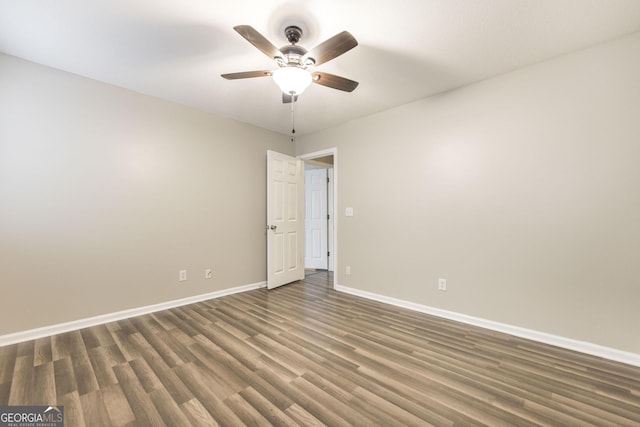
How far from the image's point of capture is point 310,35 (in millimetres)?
2055

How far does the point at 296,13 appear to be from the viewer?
6.02 feet

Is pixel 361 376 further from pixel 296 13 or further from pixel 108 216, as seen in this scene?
pixel 108 216

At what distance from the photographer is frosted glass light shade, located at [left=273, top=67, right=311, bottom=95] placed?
186 centimetres

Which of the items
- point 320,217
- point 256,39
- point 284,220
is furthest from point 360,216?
point 256,39

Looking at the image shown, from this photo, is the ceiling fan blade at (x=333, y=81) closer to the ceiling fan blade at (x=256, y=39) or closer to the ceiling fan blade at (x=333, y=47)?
the ceiling fan blade at (x=333, y=47)

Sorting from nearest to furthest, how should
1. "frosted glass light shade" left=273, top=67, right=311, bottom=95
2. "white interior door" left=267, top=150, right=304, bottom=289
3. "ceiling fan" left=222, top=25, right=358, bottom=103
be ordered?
"ceiling fan" left=222, top=25, right=358, bottom=103, "frosted glass light shade" left=273, top=67, right=311, bottom=95, "white interior door" left=267, top=150, right=304, bottom=289

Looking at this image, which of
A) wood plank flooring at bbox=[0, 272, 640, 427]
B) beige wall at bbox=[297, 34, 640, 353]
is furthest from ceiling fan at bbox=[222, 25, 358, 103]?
wood plank flooring at bbox=[0, 272, 640, 427]

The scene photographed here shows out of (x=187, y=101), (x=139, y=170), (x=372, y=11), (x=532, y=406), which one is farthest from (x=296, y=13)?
(x=532, y=406)

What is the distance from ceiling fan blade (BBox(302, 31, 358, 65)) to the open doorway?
11.2ft

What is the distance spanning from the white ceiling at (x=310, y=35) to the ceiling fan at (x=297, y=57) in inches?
6.9

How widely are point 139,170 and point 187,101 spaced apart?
1003 millimetres

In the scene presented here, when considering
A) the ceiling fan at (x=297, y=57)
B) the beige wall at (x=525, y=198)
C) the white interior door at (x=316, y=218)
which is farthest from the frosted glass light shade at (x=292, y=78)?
the white interior door at (x=316, y=218)

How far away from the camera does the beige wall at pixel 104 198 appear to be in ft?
7.77

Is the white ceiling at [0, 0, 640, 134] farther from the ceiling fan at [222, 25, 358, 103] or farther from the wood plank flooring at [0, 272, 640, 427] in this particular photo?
the wood plank flooring at [0, 272, 640, 427]
